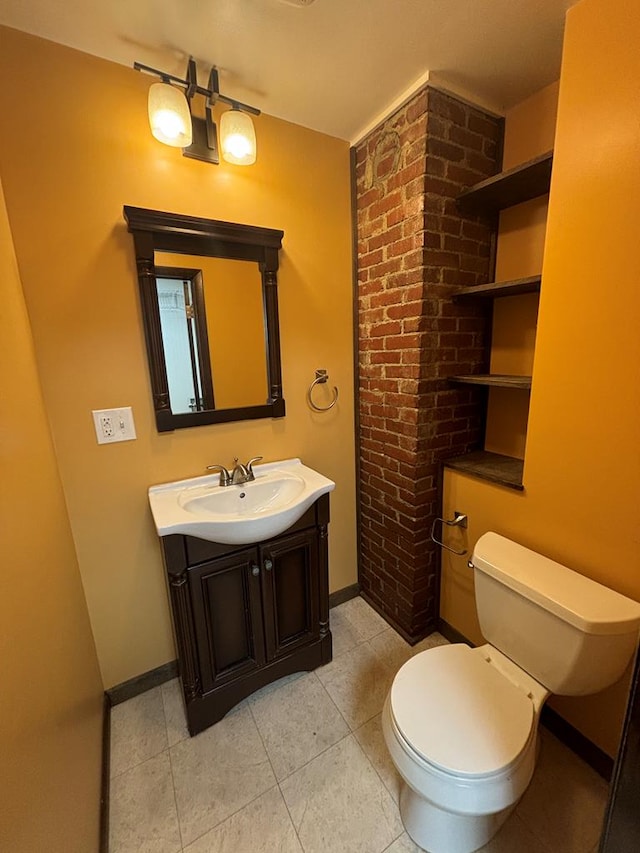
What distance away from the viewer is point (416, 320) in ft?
4.81

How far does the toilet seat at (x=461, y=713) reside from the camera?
0.91 metres

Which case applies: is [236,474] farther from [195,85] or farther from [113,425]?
[195,85]

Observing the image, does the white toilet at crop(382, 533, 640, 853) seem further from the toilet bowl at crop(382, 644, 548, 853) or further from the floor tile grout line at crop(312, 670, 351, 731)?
the floor tile grout line at crop(312, 670, 351, 731)

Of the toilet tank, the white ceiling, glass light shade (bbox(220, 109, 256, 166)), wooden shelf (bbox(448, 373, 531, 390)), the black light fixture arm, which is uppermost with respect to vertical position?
the white ceiling

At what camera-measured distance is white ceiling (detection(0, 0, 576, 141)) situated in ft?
3.41

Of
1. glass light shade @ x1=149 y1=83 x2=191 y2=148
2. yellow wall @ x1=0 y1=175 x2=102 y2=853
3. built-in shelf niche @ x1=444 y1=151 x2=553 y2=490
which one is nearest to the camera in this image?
yellow wall @ x1=0 y1=175 x2=102 y2=853

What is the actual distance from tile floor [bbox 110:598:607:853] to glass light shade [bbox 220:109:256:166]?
2181 millimetres

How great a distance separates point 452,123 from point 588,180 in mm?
663

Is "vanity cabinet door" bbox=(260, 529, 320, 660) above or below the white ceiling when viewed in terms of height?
below

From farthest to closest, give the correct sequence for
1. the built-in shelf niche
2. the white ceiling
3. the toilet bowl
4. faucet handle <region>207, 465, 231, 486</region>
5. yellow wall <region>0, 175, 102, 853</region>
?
faucet handle <region>207, 465, 231, 486</region> < the built-in shelf niche < the white ceiling < the toilet bowl < yellow wall <region>0, 175, 102, 853</region>

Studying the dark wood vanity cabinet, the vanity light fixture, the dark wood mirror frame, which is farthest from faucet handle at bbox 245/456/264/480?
the vanity light fixture

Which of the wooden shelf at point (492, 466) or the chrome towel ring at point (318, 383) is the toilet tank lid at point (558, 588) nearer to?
the wooden shelf at point (492, 466)

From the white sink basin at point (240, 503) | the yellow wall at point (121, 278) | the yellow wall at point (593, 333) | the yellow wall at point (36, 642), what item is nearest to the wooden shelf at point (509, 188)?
the yellow wall at point (593, 333)

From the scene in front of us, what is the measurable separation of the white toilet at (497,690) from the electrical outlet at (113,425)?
50.8 inches
